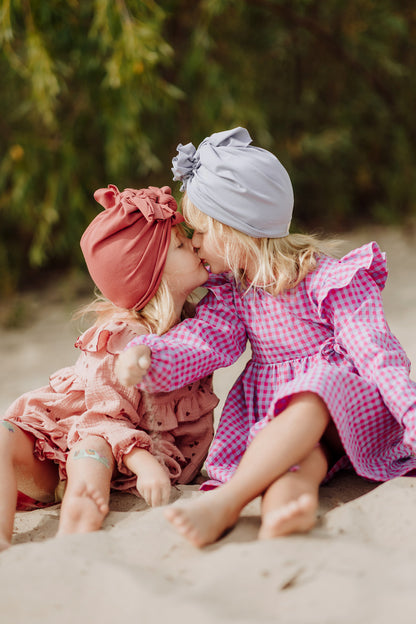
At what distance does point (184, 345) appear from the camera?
7.25 feet

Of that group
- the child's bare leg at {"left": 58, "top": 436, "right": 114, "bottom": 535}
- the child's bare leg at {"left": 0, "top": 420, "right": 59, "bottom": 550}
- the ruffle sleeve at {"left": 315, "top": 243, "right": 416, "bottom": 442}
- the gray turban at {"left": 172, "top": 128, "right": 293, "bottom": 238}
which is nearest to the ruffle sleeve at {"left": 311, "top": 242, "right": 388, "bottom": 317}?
the ruffle sleeve at {"left": 315, "top": 243, "right": 416, "bottom": 442}

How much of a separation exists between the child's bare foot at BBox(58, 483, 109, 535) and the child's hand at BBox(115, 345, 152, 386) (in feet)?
1.02

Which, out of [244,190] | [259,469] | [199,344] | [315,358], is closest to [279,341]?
[315,358]

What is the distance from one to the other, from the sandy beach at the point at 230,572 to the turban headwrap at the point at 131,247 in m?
0.67

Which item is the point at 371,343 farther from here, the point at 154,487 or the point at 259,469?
the point at 154,487

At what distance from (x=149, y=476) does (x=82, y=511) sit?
0.66 ft

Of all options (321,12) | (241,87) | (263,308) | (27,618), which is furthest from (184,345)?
(321,12)

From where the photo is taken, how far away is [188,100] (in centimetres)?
567

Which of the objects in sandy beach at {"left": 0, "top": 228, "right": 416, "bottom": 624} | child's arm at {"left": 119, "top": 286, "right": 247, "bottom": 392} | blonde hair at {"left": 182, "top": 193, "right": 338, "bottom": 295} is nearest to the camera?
sandy beach at {"left": 0, "top": 228, "right": 416, "bottom": 624}

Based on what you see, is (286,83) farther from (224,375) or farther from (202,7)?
(224,375)

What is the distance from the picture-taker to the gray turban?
216 centimetres

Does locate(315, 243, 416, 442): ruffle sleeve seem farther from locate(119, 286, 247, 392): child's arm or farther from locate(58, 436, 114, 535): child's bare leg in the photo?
locate(58, 436, 114, 535): child's bare leg

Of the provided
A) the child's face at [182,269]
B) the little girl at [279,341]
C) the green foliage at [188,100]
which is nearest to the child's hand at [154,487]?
the little girl at [279,341]

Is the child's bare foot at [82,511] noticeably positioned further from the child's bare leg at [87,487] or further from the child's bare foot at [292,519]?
the child's bare foot at [292,519]
